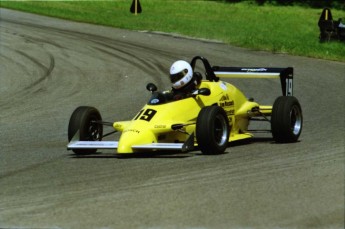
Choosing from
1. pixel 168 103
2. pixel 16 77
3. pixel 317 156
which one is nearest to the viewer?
pixel 317 156

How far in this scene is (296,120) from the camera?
13273 mm

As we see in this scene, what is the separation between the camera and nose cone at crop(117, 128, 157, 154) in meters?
11.4

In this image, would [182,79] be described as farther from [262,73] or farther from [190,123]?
[262,73]

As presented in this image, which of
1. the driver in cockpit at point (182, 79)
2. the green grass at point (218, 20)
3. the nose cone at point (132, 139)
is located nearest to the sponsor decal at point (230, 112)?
the driver in cockpit at point (182, 79)

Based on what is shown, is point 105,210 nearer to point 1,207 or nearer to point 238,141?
point 1,207

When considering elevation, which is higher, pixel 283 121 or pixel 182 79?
pixel 182 79

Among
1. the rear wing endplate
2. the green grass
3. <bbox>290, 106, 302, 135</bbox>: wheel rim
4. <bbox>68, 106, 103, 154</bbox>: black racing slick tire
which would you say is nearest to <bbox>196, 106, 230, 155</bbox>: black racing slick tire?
<bbox>290, 106, 302, 135</bbox>: wheel rim

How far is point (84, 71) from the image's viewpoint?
23.7m

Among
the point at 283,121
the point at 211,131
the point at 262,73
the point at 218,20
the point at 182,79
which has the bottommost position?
the point at 218,20

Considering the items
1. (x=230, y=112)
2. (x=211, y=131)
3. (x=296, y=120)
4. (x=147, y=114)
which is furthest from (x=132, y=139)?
(x=296, y=120)

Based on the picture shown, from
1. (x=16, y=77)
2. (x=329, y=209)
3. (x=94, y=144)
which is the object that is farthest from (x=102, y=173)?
(x=16, y=77)

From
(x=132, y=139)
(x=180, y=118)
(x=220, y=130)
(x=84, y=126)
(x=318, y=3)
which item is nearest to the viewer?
(x=132, y=139)

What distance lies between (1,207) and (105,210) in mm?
1091

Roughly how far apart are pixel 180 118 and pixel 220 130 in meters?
0.59
